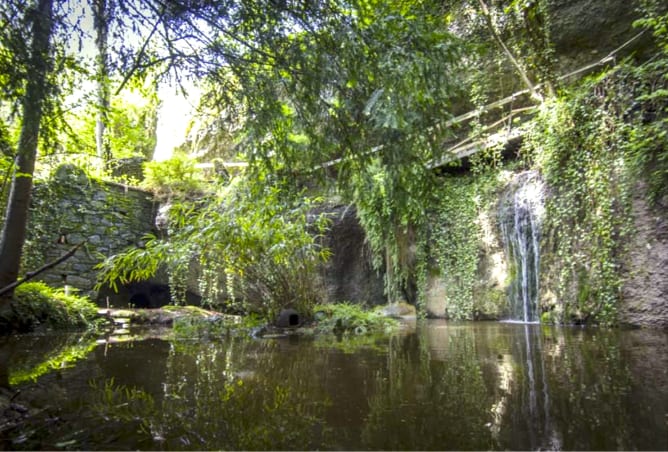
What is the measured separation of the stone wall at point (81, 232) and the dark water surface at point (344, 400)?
6.03 m

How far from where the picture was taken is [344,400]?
166 centimetres

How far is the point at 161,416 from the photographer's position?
4.80 feet

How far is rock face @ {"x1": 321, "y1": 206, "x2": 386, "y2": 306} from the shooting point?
997 cm

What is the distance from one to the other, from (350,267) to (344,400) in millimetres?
8633

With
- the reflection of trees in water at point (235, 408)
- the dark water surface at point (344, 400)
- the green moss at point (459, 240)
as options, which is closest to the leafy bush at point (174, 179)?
the green moss at point (459, 240)

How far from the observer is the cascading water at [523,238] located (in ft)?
22.6

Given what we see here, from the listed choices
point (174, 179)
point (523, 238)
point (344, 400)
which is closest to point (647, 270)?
point (523, 238)

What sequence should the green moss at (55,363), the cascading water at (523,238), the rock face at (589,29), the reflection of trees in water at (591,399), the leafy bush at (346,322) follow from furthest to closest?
1. the rock face at (589,29)
2. the cascading water at (523,238)
3. the leafy bush at (346,322)
4. the green moss at (55,363)
5. the reflection of trees in water at (591,399)

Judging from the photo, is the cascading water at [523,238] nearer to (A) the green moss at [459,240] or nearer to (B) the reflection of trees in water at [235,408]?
(A) the green moss at [459,240]

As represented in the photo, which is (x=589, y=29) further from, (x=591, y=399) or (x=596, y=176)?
(x=591, y=399)

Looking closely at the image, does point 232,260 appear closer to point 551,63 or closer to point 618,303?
point 618,303

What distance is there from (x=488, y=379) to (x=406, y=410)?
69cm

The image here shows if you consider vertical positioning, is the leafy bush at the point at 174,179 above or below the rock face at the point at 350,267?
above

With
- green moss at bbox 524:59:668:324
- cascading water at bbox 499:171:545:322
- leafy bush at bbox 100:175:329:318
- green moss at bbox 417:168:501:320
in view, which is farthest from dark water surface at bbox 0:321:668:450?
green moss at bbox 417:168:501:320
